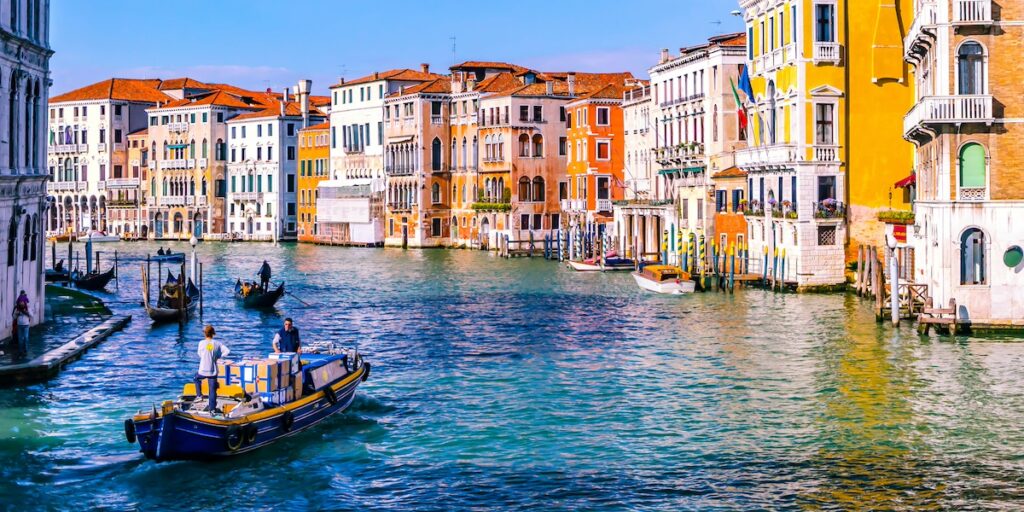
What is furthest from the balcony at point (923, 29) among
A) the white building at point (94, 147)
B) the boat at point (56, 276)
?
the white building at point (94, 147)

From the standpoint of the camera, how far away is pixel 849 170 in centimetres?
3956

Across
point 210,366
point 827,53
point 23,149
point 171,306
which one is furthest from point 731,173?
point 210,366

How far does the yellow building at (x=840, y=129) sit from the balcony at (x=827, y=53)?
0.09 ft

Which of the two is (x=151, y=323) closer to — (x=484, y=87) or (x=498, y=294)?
(x=498, y=294)

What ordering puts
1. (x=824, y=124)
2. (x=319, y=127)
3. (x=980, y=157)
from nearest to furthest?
(x=980, y=157), (x=824, y=124), (x=319, y=127)

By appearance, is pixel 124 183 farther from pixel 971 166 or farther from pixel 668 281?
pixel 971 166

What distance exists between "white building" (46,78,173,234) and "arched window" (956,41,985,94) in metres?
85.1

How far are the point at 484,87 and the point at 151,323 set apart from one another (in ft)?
144

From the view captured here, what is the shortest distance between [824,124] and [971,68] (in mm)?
12002

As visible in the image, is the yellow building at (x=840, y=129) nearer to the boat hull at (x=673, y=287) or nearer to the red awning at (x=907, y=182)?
the red awning at (x=907, y=182)

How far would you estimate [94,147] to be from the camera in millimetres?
104812

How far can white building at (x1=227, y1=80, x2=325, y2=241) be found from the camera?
3784 inches

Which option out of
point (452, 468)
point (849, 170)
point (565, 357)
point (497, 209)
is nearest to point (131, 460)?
point (452, 468)

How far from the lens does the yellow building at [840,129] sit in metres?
39.1
